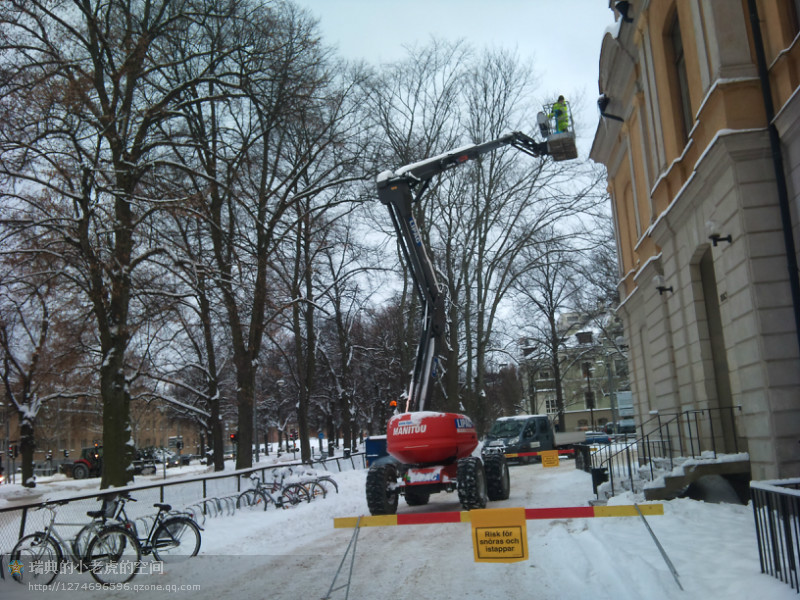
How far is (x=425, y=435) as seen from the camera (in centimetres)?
1258

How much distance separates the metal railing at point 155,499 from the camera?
953 cm

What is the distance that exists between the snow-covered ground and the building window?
276 inches

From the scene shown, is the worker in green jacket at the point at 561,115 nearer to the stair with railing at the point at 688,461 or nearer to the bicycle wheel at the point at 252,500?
the stair with railing at the point at 688,461

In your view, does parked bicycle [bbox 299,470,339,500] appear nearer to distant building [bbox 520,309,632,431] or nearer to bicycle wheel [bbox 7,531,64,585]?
bicycle wheel [bbox 7,531,64,585]

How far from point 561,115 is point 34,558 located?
46.8 ft

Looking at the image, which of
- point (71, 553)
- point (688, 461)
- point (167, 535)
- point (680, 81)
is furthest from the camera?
point (680, 81)

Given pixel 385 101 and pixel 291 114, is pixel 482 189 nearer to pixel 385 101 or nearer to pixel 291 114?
pixel 385 101

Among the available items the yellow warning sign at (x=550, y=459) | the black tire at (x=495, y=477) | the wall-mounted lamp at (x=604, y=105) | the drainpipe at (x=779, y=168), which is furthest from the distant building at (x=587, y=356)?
the drainpipe at (x=779, y=168)

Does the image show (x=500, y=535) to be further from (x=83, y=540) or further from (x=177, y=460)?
(x=177, y=460)

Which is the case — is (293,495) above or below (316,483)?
below

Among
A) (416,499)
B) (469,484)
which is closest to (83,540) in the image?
(469,484)

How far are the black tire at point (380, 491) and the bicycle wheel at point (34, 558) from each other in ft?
17.1

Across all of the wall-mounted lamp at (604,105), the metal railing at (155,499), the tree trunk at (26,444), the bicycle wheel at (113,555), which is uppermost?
the wall-mounted lamp at (604,105)

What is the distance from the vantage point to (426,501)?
14.5 m
